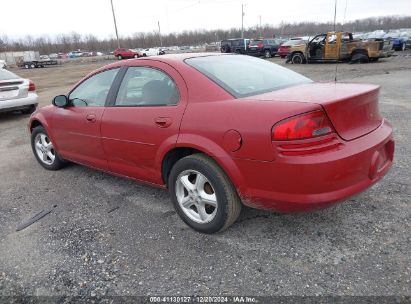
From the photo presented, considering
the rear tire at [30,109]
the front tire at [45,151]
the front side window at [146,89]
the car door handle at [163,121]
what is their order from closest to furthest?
the car door handle at [163,121] → the front side window at [146,89] → the front tire at [45,151] → the rear tire at [30,109]

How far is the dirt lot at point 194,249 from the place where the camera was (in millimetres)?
2498

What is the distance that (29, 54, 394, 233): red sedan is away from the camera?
2.47m

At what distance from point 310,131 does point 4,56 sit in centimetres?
7108

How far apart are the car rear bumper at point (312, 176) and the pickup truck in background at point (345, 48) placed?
717 inches

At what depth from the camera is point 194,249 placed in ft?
9.62

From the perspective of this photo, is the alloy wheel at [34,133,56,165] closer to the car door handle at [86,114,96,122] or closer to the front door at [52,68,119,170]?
the front door at [52,68,119,170]

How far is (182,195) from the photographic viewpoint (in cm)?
322

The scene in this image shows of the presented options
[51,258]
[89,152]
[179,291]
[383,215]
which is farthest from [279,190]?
[89,152]

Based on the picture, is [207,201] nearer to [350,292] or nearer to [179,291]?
[179,291]

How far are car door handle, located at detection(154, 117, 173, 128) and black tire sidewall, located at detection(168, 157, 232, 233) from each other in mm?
344

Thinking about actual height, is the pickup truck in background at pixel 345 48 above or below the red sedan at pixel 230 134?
below

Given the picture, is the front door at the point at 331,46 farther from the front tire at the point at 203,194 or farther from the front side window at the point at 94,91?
the front tire at the point at 203,194

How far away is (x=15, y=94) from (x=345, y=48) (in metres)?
17.5

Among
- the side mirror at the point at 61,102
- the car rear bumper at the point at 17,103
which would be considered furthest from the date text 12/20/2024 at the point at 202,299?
the car rear bumper at the point at 17,103
